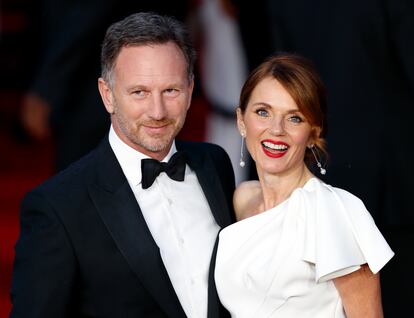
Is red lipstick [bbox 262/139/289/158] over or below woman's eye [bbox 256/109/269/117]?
below

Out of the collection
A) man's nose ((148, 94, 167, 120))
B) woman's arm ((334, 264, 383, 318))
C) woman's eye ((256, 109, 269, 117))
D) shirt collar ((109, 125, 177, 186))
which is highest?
man's nose ((148, 94, 167, 120))

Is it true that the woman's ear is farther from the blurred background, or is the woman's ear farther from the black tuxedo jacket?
the blurred background

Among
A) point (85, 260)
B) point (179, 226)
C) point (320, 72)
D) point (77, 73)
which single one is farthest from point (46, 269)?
point (77, 73)

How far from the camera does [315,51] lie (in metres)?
4.52

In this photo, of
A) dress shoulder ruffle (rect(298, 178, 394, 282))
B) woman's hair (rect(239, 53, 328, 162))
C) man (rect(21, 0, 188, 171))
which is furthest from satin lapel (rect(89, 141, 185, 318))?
man (rect(21, 0, 188, 171))

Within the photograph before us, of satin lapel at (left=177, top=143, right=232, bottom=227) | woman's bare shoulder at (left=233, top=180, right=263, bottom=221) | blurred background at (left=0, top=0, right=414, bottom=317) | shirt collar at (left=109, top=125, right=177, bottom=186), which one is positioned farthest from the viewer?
blurred background at (left=0, top=0, right=414, bottom=317)

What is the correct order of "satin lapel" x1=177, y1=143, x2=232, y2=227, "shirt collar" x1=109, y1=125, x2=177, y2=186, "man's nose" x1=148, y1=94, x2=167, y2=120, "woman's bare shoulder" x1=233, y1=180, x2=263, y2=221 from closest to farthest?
"man's nose" x1=148, y1=94, x2=167, y2=120
"shirt collar" x1=109, y1=125, x2=177, y2=186
"satin lapel" x1=177, y1=143, x2=232, y2=227
"woman's bare shoulder" x1=233, y1=180, x2=263, y2=221

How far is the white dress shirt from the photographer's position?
3266 millimetres

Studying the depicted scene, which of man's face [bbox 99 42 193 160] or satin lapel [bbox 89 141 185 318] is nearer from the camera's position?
satin lapel [bbox 89 141 185 318]

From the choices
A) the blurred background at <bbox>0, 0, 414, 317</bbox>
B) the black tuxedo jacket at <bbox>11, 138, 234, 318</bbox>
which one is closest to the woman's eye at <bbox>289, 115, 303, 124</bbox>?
the black tuxedo jacket at <bbox>11, 138, 234, 318</bbox>

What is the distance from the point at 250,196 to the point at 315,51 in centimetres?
113

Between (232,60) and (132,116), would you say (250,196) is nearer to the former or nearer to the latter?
(132,116)

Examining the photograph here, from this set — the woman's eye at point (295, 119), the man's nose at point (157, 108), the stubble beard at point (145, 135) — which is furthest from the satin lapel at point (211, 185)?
the woman's eye at point (295, 119)

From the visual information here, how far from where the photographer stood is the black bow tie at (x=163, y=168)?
3.30 metres
